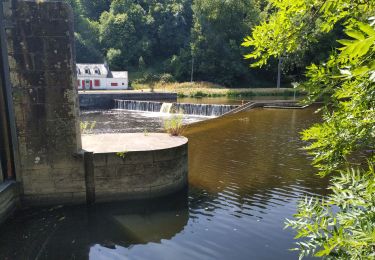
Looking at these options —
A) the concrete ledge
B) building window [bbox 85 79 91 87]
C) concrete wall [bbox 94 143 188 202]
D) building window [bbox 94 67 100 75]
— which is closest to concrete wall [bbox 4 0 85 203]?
the concrete ledge

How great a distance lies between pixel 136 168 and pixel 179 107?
18.9m

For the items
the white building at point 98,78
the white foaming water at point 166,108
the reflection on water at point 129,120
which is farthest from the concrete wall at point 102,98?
the white building at point 98,78

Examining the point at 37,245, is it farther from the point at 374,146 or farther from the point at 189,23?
the point at 189,23

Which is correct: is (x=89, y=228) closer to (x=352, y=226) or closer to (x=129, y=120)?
(x=352, y=226)

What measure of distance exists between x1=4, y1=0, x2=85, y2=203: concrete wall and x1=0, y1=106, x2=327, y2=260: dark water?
2.16ft

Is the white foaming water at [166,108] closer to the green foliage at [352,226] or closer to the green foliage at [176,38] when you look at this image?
the green foliage at [352,226]

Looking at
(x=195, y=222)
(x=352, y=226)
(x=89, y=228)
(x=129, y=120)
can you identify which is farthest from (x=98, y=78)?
(x=352, y=226)

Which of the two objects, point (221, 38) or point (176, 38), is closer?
point (221, 38)

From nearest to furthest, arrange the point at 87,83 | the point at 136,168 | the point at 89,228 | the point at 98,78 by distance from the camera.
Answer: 1. the point at 89,228
2. the point at 136,168
3. the point at 98,78
4. the point at 87,83

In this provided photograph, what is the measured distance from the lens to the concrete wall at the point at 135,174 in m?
7.96

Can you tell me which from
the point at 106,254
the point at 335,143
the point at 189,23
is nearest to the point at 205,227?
the point at 106,254

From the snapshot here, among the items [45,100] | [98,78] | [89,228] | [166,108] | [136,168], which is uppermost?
[45,100]

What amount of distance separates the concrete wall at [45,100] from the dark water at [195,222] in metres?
0.66

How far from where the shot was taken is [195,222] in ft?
24.0
